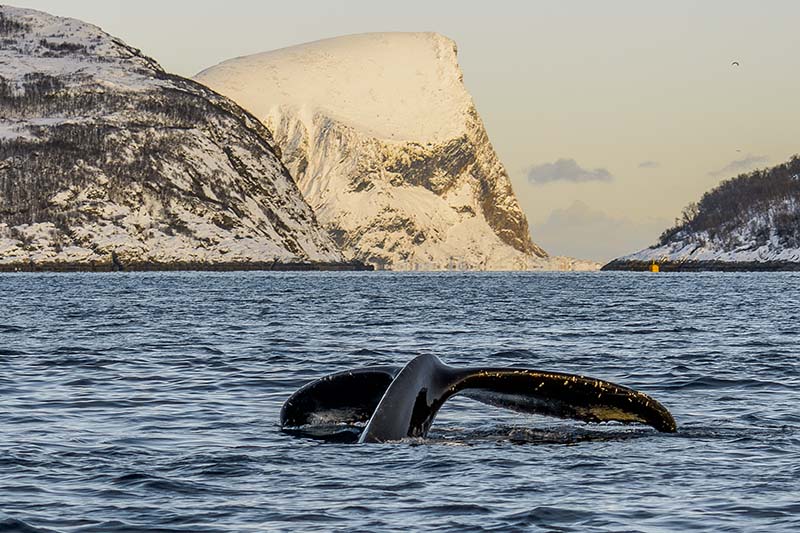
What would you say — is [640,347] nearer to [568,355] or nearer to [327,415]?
[568,355]

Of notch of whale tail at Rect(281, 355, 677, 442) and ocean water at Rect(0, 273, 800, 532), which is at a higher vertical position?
notch of whale tail at Rect(281, 355, 677, 442)

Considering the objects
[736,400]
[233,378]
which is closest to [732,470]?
[736,400]

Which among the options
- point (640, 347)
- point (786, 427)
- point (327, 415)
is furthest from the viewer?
point (640, 347)

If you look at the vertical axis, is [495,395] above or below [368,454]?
above

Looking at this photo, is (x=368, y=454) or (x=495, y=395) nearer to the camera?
(x=495, y=395)

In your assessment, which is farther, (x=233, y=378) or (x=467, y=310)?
(x=467, y=310)

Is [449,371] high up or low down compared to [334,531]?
up

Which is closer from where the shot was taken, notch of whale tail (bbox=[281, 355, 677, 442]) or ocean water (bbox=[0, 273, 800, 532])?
ocean water (bbox=[0, 273, 800, 532])

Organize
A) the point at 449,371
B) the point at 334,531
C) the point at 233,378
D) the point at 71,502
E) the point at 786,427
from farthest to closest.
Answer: the point at 233,378 < the point at 786,427 < the point at 449,371 < the point at 71,502 < the point at 334,531

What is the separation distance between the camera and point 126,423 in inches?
755

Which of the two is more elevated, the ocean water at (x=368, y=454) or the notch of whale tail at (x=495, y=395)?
the notch of whale tail at (x=495, y=395)

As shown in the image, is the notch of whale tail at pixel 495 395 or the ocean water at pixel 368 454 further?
the notch of whale tail at pixel 495 395

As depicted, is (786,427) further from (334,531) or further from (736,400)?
(334,531)

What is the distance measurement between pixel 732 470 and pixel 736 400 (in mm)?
8487
